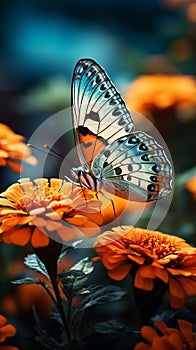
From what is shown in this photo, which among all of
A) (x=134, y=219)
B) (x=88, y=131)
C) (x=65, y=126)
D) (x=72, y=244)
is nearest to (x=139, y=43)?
(x=65, y=126)

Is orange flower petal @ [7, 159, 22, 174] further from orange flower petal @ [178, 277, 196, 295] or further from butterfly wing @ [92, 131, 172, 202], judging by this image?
orange flower petal @ [178, 277, 196, 295]

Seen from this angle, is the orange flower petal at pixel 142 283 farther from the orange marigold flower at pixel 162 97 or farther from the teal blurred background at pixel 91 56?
the orange marigold flower at pixel 162 97

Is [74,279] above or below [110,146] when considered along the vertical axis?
below

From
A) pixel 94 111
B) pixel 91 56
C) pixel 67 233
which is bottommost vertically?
pixel 67 233

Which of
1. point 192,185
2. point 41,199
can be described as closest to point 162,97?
point 192,185

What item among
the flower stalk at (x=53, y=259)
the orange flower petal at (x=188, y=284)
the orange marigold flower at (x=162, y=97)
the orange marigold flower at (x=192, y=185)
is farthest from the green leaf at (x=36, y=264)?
the orange marigold flower at (x=162, y=97)

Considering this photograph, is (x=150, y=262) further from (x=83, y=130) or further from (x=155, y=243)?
(x=83, y=130)

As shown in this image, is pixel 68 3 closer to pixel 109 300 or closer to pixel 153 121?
pixel 153 121

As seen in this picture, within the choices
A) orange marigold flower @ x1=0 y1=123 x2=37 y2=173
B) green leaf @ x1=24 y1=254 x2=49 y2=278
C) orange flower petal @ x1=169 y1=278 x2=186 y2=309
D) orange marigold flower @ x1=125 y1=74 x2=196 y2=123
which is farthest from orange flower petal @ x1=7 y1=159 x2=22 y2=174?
orange marigold flower @ x1=125 y1=74 x2=196 y2=123
